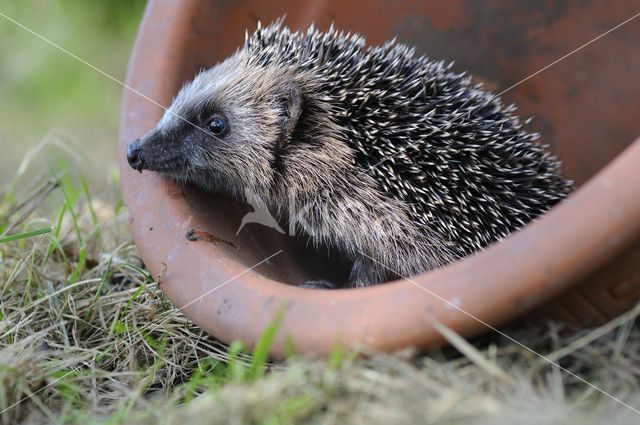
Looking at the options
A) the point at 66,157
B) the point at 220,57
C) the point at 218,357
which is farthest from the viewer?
the point at 66,157

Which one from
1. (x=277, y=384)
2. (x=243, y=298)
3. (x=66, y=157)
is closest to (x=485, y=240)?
(x=243, y=298)

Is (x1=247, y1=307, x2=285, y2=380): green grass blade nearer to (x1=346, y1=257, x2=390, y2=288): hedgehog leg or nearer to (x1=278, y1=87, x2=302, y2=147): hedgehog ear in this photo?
(x1=346, y1=257, x2=390, y2=288): hedgehog leg

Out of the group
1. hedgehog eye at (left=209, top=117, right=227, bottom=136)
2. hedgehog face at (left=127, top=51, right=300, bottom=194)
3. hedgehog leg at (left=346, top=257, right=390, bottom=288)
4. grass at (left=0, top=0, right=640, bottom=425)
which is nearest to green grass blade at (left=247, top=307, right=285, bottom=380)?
grass at (left=0, top=0, right=640, bottom=425)

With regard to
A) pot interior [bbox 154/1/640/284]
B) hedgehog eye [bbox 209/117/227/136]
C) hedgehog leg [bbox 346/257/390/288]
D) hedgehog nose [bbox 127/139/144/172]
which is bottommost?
hedgehog leg [bbox 346/257/390/288]

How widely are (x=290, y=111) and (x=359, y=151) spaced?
318 millimetres

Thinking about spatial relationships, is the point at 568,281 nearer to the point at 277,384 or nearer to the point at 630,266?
the point at 630,266

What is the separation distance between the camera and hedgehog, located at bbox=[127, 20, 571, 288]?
2516 millimetres

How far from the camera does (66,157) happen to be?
191 inches

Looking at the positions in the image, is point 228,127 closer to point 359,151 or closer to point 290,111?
point 290,111

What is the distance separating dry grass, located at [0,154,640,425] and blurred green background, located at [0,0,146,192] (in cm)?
250

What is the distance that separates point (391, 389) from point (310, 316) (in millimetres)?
355

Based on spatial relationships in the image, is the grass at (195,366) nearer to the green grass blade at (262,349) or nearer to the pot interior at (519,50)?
Answer: the green grass blade at (262,349)

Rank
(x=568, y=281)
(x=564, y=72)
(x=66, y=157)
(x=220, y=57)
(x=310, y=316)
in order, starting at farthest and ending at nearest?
(x=66, y=157) → (x=564, y=72) → (x=220, y=57) → (x=310, y=316) → (x=568, y=281)

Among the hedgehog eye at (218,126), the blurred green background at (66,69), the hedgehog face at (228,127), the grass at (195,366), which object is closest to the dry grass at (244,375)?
the grass at (195,366)
